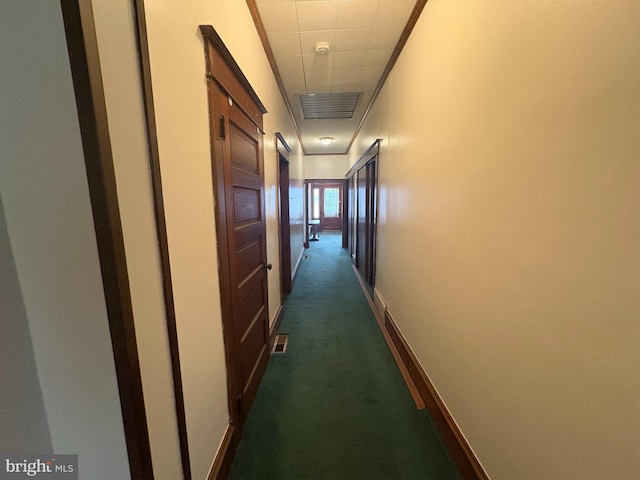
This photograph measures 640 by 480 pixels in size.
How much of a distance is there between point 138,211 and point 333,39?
93.6 inches

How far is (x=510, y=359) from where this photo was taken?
39.6 inches

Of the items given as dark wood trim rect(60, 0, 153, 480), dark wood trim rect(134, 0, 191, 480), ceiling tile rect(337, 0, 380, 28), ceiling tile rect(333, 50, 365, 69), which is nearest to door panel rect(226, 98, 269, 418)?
dark wood trim rect(134, 0, 191, 480)

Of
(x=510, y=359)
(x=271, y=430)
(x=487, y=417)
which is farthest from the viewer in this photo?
(x=271, y=430)

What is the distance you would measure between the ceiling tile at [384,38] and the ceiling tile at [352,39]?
5 centimetres

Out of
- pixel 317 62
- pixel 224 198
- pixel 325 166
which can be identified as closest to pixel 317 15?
pixel 317 62

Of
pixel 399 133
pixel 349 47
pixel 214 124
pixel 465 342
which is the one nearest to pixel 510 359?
A: pixel 465 342

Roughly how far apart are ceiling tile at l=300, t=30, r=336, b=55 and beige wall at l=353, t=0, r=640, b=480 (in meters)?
0.88

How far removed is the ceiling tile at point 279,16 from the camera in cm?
184

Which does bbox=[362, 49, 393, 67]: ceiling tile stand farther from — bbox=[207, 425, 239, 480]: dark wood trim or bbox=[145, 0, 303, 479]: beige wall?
bbox=[207, 425, 239, 480]: dark wood trim

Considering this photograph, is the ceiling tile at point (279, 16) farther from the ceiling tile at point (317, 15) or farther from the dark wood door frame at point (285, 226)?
the dark wood door frame at point (285, 226)

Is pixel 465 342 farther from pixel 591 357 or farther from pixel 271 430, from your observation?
pixel 271 430

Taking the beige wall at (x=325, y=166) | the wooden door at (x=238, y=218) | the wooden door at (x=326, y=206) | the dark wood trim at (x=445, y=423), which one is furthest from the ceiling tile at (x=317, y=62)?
the wooden door at (x=326, y=206)

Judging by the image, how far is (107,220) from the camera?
Result: 0.59m

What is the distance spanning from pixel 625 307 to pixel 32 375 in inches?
59.7
